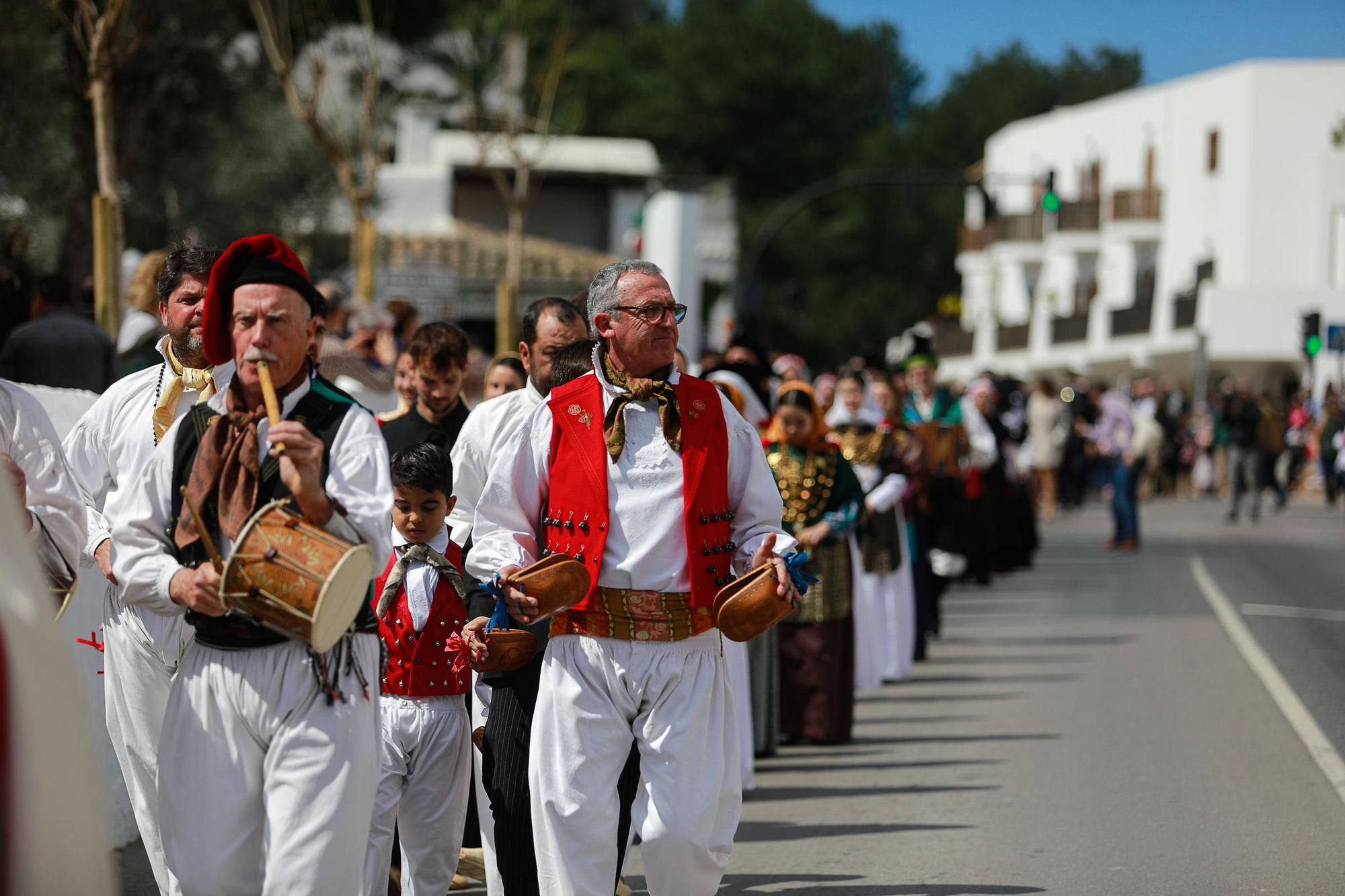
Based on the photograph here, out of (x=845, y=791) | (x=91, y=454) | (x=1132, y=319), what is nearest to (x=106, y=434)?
(x=91, y=454)

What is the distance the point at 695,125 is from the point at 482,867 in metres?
62.1

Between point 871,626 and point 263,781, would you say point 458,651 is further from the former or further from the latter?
point 871,626

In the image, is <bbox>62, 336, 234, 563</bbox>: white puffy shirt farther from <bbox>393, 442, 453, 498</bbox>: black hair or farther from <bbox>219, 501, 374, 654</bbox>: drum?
<bbox>219, 501, 374, 654</bbox>: drum

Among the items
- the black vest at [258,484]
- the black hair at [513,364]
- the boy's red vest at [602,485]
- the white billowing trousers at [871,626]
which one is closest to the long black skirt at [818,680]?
the white billowing trousers at [871,626]

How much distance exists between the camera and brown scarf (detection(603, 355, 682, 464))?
544cm

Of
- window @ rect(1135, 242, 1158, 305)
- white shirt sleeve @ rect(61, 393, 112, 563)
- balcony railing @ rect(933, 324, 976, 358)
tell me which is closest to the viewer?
white shirt sleeve @ rect(61, 393, 112, 563)

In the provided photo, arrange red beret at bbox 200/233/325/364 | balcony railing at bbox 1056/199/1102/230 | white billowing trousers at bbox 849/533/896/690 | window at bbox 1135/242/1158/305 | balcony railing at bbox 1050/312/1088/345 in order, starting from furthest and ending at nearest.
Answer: balcony railing at bbox 1056/199/1102/230, balcony railing at bbox 1050/312/1088/345, window at bbox 1135/242/1158/305, white billowing trousers at bbox 849/533/896/690, red beret at bbox 200/233/325/364

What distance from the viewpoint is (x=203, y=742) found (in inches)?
168

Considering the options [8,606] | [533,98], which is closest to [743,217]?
[533,98]

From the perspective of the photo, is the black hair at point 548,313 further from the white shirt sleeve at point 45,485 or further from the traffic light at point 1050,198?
the traffic light at point 1050,198

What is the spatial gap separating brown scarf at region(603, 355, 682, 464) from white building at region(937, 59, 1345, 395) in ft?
109

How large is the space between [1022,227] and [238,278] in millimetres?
65519

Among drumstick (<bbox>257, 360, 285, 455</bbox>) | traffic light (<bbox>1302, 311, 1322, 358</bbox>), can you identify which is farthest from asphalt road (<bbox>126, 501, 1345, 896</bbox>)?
traffic light (<bbox>1302, 311, 1322, 358</bbox>)

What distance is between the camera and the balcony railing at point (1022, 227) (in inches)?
2655
